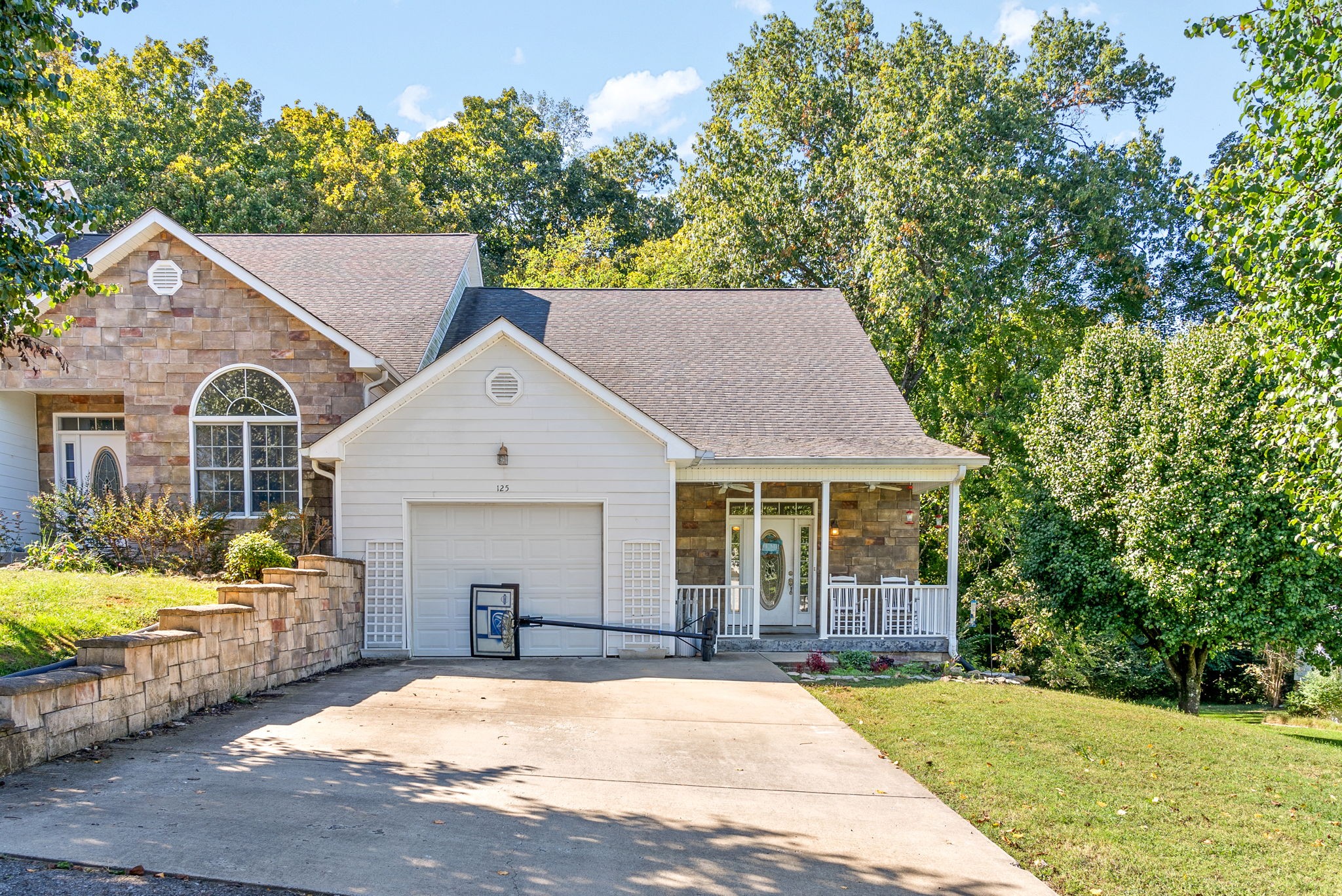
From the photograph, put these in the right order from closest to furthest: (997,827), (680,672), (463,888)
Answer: (463,888) → (997,827) → (680,672)

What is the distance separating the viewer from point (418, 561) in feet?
38.8

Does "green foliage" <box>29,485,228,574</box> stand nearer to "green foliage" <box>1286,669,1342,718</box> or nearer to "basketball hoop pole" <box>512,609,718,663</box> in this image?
"basketball hoop pole" <box>512,609,718,663</box>

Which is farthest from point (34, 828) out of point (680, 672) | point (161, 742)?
point (680, 672)

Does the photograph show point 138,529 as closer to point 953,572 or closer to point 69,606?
point 69,606

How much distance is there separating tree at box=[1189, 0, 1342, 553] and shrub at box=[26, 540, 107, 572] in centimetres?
1264

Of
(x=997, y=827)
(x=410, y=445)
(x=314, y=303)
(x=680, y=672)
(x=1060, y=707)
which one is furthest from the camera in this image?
(x=314, y=303)

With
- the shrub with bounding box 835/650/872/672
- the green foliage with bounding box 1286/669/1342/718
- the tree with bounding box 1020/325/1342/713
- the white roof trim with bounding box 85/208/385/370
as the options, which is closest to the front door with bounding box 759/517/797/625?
the shrub with bounding box 835/650/872/672

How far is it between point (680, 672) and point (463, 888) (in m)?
6.58

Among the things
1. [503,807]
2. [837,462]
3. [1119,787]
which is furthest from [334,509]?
[1119,787]

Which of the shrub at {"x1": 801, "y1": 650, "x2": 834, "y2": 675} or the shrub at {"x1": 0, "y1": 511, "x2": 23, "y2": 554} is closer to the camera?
the shrub at {"x1": 801, "y1": 650, "x2": 834, "y2": 675}

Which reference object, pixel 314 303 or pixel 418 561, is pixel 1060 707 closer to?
A: pixel 418 561

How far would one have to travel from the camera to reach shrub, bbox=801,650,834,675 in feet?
38.1

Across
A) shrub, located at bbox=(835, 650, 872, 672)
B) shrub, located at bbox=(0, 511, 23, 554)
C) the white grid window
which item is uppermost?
shrub, located at bbox=(0, 511, 23, 554)

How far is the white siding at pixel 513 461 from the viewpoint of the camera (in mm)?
11555
